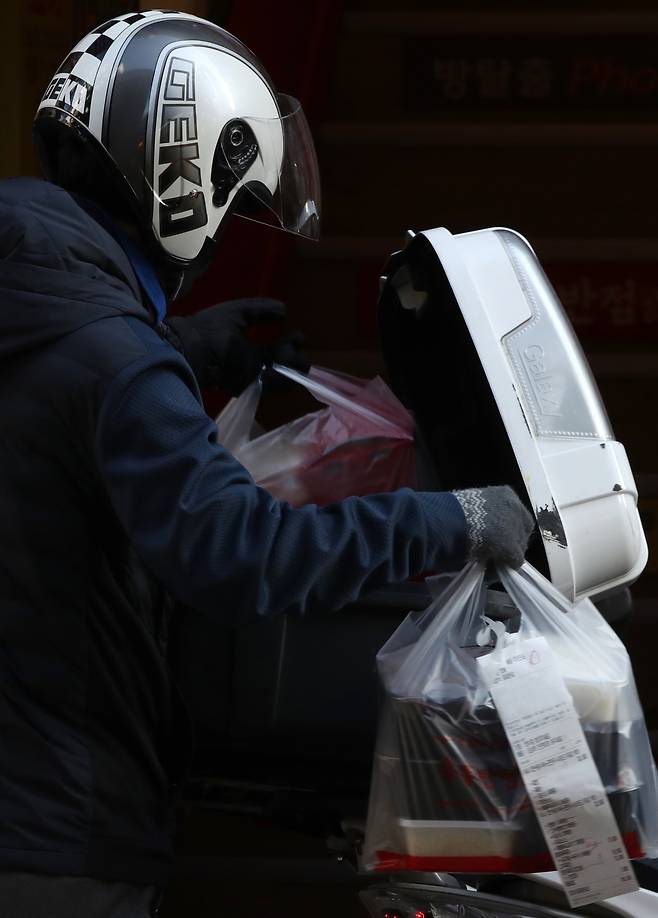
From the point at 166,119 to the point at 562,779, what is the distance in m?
0.79

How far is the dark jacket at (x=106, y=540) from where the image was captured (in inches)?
46.1

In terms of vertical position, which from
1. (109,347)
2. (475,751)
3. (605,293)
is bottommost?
(475,751)

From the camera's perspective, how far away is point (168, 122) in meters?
1.37

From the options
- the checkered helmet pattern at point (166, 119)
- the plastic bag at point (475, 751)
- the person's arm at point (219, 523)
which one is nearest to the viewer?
the person's arm at point (219, 523)

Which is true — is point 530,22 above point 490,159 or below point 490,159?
above

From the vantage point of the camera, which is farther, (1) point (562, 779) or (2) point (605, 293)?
(2) point (605, 293)

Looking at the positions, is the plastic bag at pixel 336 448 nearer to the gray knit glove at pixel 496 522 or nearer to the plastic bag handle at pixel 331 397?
the plastic bag handle at pixel 331 397

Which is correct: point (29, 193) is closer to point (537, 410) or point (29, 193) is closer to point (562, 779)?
point (537, 410)

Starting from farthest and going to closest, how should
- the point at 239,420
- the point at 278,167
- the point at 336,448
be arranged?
the point at 239,420
the point at 336,448
the point at 278,167

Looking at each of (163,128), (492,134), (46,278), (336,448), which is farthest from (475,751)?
(492,134)

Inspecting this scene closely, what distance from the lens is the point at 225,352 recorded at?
180cm

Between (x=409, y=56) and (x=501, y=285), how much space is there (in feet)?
6.71

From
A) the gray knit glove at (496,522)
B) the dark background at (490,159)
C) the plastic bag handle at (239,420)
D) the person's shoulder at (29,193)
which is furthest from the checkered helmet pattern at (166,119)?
the dark background at (490,159)

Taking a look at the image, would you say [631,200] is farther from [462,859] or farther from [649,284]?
[462,859]
